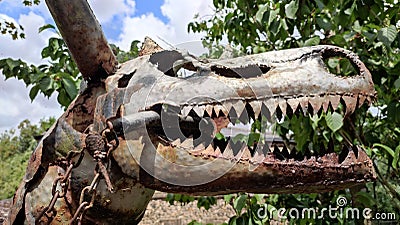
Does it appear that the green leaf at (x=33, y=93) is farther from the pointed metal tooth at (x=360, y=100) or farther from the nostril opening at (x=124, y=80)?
the pointed metal tooth at (x=360, y=100)

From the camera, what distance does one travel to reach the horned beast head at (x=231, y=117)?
1.41 meters

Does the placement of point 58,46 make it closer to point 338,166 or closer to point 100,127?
point 100,127

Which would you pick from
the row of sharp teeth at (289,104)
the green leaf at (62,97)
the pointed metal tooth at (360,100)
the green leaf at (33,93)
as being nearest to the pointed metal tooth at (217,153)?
the row of sharp teeth at (289,104)

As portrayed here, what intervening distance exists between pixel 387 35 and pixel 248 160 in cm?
176

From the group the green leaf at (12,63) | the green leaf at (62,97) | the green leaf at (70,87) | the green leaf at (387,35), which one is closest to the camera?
the green leaf at (387,35)

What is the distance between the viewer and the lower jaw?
1395 mm

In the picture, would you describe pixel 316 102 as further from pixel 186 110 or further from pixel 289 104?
pixel 186 110

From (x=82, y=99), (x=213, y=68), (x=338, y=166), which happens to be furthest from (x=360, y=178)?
(x=82, y=99)

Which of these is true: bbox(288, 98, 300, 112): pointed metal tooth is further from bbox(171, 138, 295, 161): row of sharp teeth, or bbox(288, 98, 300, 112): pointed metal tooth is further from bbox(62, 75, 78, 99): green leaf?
bbox(62, 75, 78, 99): green leaf

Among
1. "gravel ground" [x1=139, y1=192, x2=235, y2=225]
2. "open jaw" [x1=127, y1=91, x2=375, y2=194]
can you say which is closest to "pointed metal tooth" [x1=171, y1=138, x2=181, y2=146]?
"open jaw" [x1=127, y1=91, x2=375, y2=194]

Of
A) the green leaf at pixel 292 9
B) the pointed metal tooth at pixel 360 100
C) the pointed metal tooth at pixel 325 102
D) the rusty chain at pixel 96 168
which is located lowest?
the rusty chain at pixel 96 168

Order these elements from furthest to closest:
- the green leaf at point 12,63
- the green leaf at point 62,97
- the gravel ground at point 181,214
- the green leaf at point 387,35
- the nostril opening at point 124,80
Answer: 1. the gravel ground at point 181,214
2. the green leaf at point 12,63
3. the green leaf at point 62,97
4. the green leaf at point 387,35
5. the nostril opening at point 124,80

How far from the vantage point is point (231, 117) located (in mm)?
1501

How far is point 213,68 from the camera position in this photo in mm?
1580
